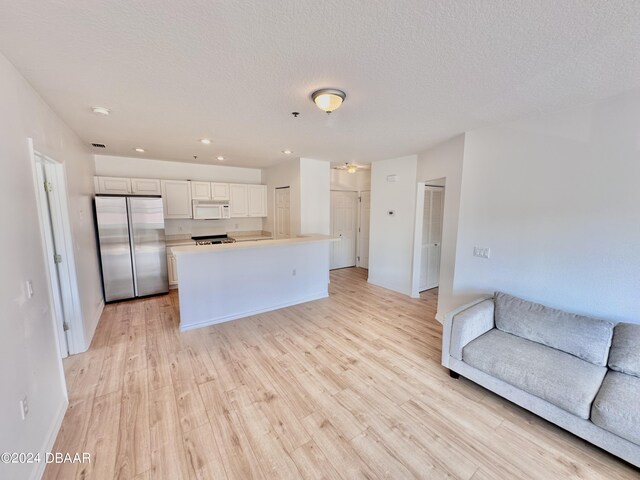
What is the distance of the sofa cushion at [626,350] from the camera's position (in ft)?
6.15

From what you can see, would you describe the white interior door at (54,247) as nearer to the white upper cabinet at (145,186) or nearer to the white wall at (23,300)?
the white wall at (23,300)

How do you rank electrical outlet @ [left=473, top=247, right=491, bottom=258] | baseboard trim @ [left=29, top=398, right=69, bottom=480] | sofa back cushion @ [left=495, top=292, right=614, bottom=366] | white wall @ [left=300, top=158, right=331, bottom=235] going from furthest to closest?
white wall @ [left=300, top=158, right=331, bottom=235] < electrical outlet @ [left=473, top=247, right=491, bottom=258] < sofa back cushion @ [left=495, top=292, right=614, bottom=366] < baseboard trim @ [left=29, top=398, right=69, bottom=480]

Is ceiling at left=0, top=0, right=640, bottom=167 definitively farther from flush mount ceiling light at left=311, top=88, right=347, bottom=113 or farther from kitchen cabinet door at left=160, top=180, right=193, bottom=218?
kitchen cabinet door at left=160, top=180, right=193, bottom=218

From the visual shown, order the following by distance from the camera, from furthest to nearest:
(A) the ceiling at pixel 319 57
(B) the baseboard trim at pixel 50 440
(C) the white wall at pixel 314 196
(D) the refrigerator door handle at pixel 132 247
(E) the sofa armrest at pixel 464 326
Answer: (C) the white wall at pixel 314 196
(D) the refrigerator door handle at pixel 132 247
(E) the sofa armrest at pixel 464 326
(B) the baseboard trim at pixel 50 440
(A) the ceiling at pixel 319 57

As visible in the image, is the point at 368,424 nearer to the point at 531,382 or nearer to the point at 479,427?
the point at 479,427

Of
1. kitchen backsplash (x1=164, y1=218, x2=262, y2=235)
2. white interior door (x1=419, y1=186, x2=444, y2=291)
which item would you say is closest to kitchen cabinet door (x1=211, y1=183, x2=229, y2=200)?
kitchen backsplash (x1=164, y1=218, x2=262, y2=235)

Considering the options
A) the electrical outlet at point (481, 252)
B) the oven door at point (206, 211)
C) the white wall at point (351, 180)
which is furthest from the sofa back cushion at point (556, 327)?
the oven door at point (206, 211)

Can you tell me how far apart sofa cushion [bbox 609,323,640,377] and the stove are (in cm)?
541

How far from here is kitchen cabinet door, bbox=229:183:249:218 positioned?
5.85m

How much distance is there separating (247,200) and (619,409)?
608cm

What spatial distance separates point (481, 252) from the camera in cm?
309

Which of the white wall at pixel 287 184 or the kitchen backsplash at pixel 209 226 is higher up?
the white wall at pixel 287 184

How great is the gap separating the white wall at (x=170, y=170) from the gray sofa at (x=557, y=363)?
215 inches

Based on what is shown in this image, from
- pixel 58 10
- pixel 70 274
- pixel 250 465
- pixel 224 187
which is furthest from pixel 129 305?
pixel 58 10
